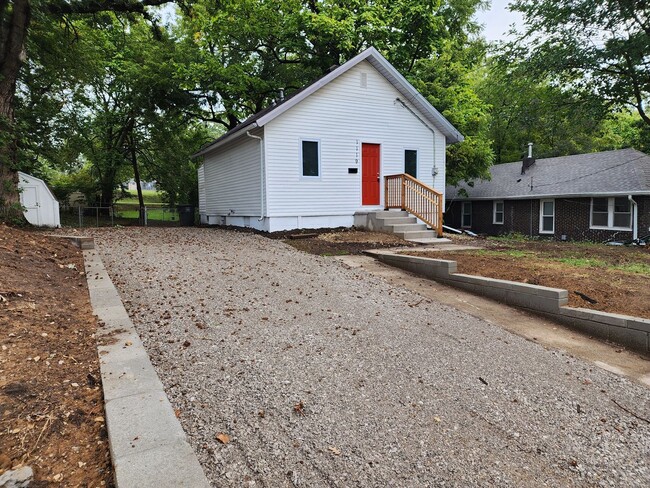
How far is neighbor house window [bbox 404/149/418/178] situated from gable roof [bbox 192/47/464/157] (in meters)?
1.51

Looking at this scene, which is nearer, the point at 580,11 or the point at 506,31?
the point at 580,11

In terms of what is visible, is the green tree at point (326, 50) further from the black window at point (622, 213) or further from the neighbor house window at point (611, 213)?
the black window at point (622, 213)

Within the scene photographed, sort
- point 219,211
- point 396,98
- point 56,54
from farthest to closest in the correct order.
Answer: point 219,211
point 396,98
point 56,54

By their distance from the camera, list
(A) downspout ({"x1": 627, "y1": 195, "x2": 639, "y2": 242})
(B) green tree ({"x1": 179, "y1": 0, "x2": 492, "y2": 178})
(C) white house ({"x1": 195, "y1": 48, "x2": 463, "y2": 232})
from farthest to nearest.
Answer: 1. (B) green tree ({"x1": 179, "y1": 0, "x2": 492, "y2": 178})
2. (A) downspout ({"x1": 627, "y1": 195, "x2": 639, "y2": 242})
3. (C) white house ({"x1": 195, "y1": 48, "x2": 463, "y2": 232})

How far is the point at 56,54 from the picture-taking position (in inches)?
511

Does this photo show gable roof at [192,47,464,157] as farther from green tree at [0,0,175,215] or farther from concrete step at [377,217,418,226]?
green tree at [0,0,175,215]

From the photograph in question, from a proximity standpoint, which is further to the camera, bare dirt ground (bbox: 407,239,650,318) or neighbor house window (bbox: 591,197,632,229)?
neighbor house window (bbox: 591,197,632,229)

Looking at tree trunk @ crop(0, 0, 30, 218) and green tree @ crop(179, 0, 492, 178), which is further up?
green tree @ crop(179, 0, 492, 178)

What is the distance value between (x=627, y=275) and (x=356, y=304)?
17.2 feet

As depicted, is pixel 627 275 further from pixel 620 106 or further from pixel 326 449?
pixel 620 106

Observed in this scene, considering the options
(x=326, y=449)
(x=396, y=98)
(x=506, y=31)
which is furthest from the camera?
(x=506, y=31)

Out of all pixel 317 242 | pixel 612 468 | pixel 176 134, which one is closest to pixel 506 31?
pixel 317 242

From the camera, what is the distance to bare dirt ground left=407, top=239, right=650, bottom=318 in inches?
220

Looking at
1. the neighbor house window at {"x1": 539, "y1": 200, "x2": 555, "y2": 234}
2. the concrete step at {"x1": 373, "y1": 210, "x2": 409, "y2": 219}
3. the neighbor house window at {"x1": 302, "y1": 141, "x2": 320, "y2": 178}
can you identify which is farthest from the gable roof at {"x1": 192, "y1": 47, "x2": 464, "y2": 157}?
the neighbor house window at {"x1": 539, "y1": 200, "x2": 555, "y2": 234}
